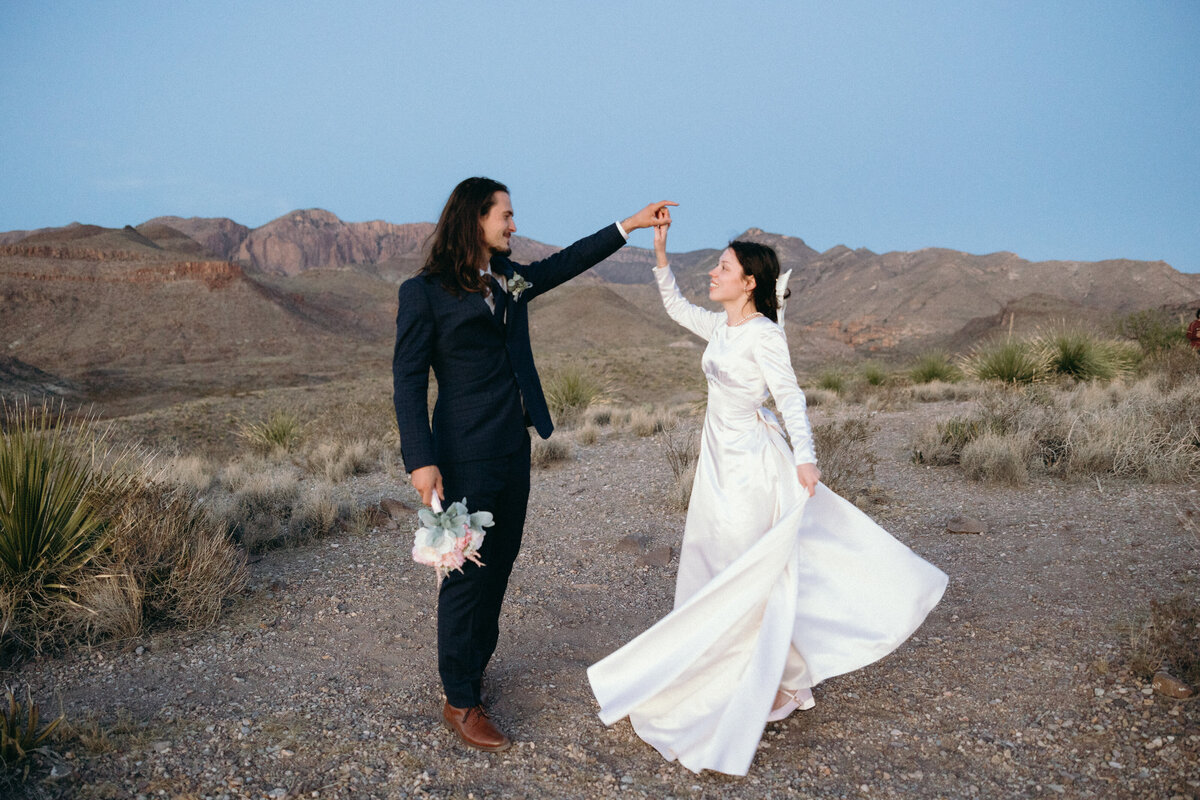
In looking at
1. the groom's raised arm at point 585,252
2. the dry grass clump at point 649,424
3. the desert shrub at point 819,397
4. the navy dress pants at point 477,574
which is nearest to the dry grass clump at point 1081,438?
the dry grass clump at point 649,424

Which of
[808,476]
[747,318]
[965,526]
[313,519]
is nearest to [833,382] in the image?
[965,526]

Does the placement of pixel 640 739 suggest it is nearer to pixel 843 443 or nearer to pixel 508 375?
pixel 508 375

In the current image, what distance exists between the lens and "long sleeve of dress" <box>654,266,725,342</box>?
3.63 meters

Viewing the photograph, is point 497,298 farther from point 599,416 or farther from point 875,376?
point 875,376

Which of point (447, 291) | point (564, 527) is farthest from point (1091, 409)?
point (447, 291)

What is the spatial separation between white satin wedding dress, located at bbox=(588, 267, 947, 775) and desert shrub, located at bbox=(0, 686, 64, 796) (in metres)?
2.02

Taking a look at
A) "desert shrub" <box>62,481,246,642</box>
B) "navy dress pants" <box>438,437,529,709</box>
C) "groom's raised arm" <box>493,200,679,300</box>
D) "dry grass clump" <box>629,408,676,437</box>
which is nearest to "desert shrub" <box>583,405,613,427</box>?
"dry grass clump" <box>629,408,676,437</box>

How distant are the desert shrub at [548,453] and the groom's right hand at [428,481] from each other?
6.08m

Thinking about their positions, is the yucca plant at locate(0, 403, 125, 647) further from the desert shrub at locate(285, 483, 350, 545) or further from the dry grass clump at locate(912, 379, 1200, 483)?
the dry grass clump at locate(912, 379, 1200, 483)

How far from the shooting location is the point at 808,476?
2840 mm

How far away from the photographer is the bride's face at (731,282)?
3.21 meters

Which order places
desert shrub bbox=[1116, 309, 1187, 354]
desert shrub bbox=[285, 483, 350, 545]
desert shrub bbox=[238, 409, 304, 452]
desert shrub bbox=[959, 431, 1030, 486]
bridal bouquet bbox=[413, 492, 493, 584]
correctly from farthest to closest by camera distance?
1. desert shrub bbox=[1116, 309, 1187, 354]
2. desert shrub bbox=[238, 409, 304, 452]
3. desert shrub bbox=[959, 431, 1030, 486]
4. desert shrub bbox=[285, 483, 350, 545]
5. bridal bouquet bbox=[413, 492, 493, 584]

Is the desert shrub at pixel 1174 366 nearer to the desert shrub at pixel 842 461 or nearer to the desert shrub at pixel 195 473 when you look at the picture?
the desert shrub at pixel 842 461

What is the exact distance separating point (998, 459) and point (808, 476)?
518 cm
